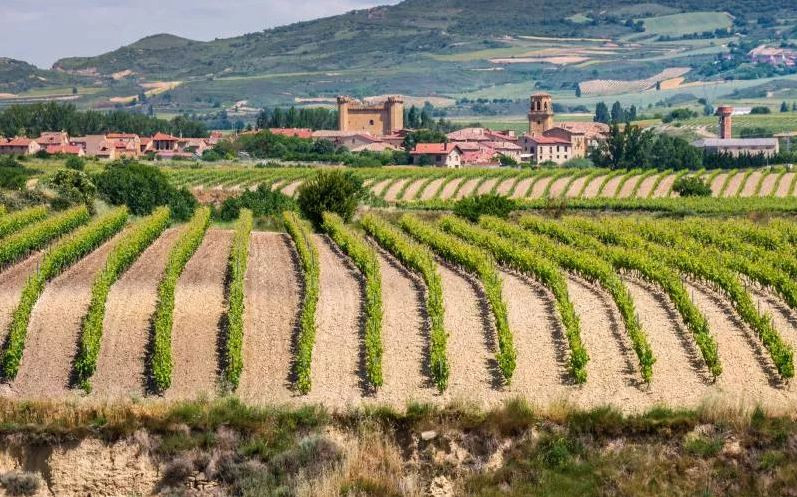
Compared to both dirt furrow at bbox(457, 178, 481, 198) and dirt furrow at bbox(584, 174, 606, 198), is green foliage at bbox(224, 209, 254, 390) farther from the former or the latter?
dirt furrow at bbox(584, 174, 606, 198)

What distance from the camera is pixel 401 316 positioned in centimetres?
2930

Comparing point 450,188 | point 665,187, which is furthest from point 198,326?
point 665,187

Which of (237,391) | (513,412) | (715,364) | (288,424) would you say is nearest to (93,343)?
(237,391)

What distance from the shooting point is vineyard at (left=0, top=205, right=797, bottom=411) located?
24.6m

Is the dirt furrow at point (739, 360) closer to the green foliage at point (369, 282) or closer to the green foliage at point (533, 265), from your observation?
the green foliage at point (533, 265)

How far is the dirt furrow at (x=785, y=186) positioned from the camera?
65.8 m

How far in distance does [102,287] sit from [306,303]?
4.30 meters

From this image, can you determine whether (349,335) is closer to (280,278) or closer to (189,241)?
(280,278)

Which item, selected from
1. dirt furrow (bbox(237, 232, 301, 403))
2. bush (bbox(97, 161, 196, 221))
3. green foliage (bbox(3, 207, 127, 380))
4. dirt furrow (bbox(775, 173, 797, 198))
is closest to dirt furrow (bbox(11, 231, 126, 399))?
green foliage (bbox(3, 207, 127, 380))

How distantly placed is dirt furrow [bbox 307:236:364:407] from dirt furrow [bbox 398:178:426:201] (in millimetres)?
33847

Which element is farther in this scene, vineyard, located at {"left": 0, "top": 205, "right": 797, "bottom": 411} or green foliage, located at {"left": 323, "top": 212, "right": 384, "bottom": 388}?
green foliage, located at {"left": 323, "top": 212, "right": 384, "bottom": 388}

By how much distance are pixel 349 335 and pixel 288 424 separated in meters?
5.55

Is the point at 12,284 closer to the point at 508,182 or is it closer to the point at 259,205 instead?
the point at 259,205

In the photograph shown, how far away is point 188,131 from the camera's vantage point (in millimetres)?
150000
